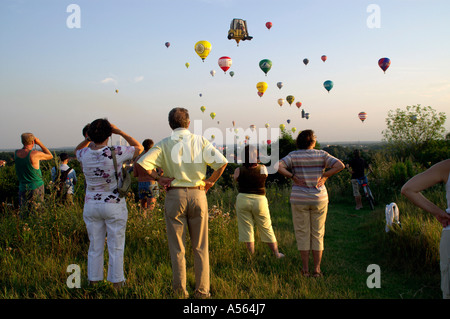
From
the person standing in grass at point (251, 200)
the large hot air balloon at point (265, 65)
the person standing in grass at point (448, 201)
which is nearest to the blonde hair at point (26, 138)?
the person standing in grass at point (251, 200)

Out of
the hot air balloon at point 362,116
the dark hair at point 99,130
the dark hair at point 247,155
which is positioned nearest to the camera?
the dark hair at point 99,130

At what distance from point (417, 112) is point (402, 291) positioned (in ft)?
79.1

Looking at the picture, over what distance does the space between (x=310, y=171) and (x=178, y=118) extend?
6.68 feet

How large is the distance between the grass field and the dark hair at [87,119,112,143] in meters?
1.70

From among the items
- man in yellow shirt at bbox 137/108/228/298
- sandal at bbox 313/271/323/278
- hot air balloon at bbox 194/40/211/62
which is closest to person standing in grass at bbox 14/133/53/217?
man in yellow shirt at bbox 137/108/228/298

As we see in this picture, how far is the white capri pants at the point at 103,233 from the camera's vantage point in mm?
3682

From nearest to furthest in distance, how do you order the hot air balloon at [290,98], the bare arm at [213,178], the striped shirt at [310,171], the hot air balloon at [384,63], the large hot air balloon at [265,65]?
the bare arm at [213,178]
the striped shirt at [310,171]
the hot air balloon at [384,63]
the large hot air balloon at [265,65]
the hot air balloon at [290,98]

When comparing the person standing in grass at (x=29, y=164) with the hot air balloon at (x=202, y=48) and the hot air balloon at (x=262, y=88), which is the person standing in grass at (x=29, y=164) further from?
the hot air balloon at (x=262, y=88)

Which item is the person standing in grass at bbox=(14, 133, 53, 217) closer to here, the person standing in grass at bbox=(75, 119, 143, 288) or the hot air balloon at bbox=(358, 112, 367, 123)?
the person standing in grass at bbox=(75, 119, 143, 288)

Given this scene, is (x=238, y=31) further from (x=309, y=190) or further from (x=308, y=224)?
(x=308, y=224)

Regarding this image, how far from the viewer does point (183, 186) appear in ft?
12.0
